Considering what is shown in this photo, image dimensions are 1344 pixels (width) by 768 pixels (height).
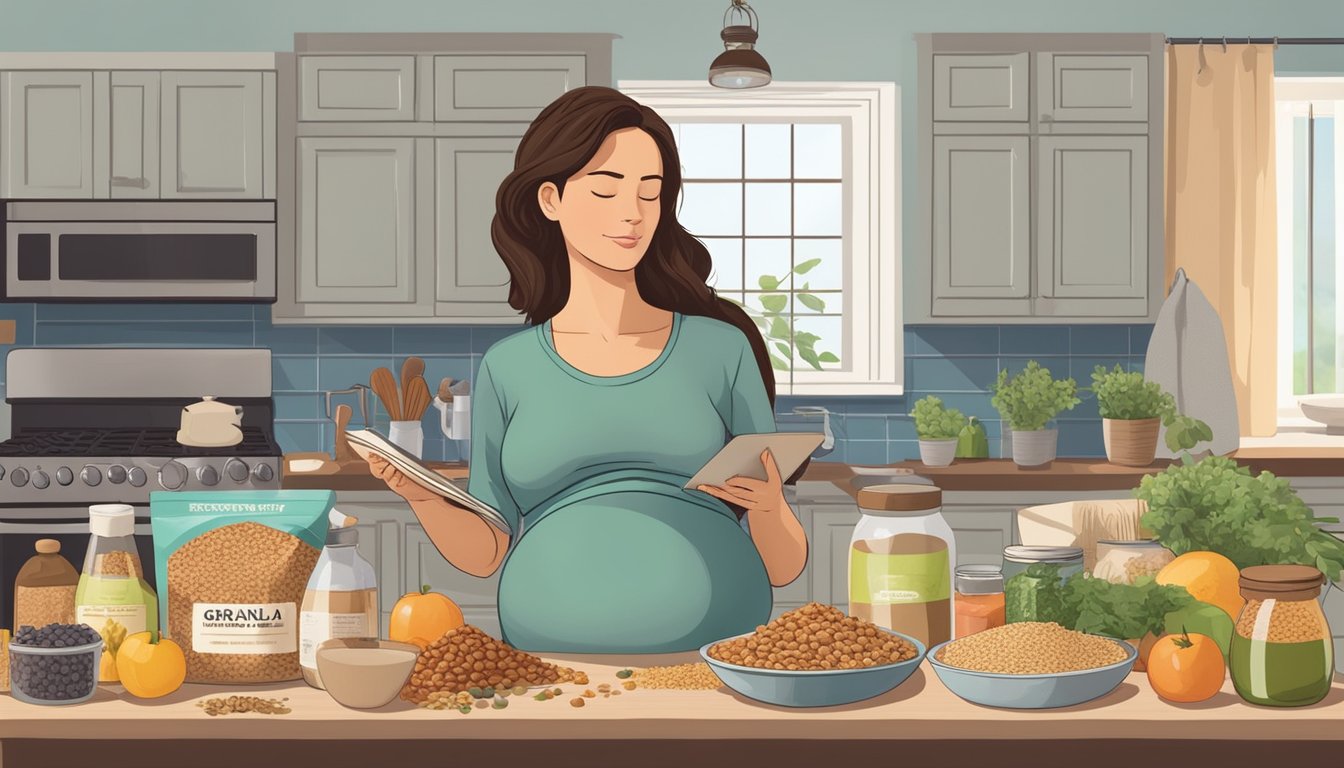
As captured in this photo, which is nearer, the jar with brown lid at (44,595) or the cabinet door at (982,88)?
the jar with brown lid at (44,595)

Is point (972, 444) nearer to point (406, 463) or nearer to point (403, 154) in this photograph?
point (403, 154)

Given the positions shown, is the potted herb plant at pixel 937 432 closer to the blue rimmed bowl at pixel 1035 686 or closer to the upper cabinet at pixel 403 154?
the upper cabinet at pixel 403 154

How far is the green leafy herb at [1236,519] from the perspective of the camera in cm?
158

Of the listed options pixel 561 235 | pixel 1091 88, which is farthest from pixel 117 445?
pixel 1091 88

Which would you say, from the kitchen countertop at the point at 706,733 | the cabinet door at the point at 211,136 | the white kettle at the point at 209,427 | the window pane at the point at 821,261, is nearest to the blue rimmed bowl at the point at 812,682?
the kitchen countertop at the point at 706,733

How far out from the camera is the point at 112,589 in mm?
1455

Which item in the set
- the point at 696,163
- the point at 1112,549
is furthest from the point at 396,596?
the point at 1112,549

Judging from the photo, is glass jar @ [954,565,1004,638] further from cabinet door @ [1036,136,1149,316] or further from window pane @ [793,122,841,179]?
window pane @ [793,122,841,179]

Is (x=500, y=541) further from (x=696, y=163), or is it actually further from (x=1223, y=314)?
(x=1223, y=314)

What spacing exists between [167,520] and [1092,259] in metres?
3.47

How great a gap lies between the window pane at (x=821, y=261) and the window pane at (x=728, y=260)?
220 mm

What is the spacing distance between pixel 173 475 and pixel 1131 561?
294cm

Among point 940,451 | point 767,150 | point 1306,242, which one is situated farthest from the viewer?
point 767,150

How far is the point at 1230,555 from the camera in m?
1.62
